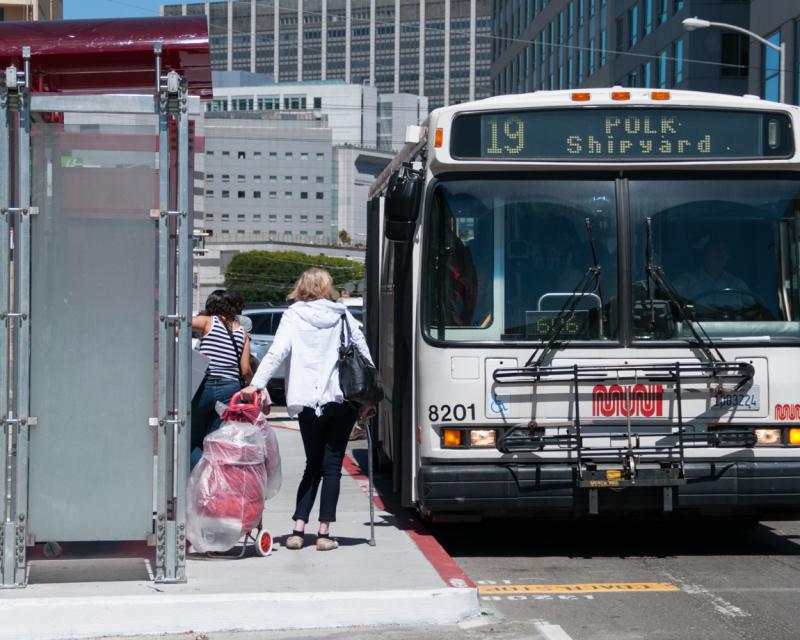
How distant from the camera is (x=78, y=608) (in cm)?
655

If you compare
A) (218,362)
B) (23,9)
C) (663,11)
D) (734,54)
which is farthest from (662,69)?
(218,362)

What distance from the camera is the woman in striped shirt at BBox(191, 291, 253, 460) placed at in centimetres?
948

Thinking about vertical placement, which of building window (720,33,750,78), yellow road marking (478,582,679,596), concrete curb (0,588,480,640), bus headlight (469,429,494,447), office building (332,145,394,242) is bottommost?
yellow road marking (478,582,679,596)

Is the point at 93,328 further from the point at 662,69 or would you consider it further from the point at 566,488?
the point at 662,69

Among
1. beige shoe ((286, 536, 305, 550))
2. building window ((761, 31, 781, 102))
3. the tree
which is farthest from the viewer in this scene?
the tree

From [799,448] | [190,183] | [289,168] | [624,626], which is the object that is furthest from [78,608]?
[289,168]

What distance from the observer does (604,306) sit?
864 centimetres

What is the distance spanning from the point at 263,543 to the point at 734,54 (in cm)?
4345

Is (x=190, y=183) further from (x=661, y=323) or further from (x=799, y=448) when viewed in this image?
(x=799, y=448)

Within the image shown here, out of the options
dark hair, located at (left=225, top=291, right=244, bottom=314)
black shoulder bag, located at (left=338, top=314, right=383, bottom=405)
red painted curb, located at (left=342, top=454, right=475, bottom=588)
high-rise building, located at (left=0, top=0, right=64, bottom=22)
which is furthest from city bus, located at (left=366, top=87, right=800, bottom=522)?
high-rise building, located at (left=0, top=0, right=64, bottom=22)

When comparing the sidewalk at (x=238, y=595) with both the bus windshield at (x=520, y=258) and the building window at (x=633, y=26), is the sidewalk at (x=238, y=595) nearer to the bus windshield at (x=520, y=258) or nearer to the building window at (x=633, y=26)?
the bus windshield at (x=520, y=258)

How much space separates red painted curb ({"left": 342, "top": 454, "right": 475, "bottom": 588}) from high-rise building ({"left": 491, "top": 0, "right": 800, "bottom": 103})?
29566 millimetres

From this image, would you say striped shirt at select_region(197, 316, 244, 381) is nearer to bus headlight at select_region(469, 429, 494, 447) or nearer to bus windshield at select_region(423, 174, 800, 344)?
bus windshield at select_region(423, 174, 800, 344)

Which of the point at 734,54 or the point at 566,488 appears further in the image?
the point at 734,54
